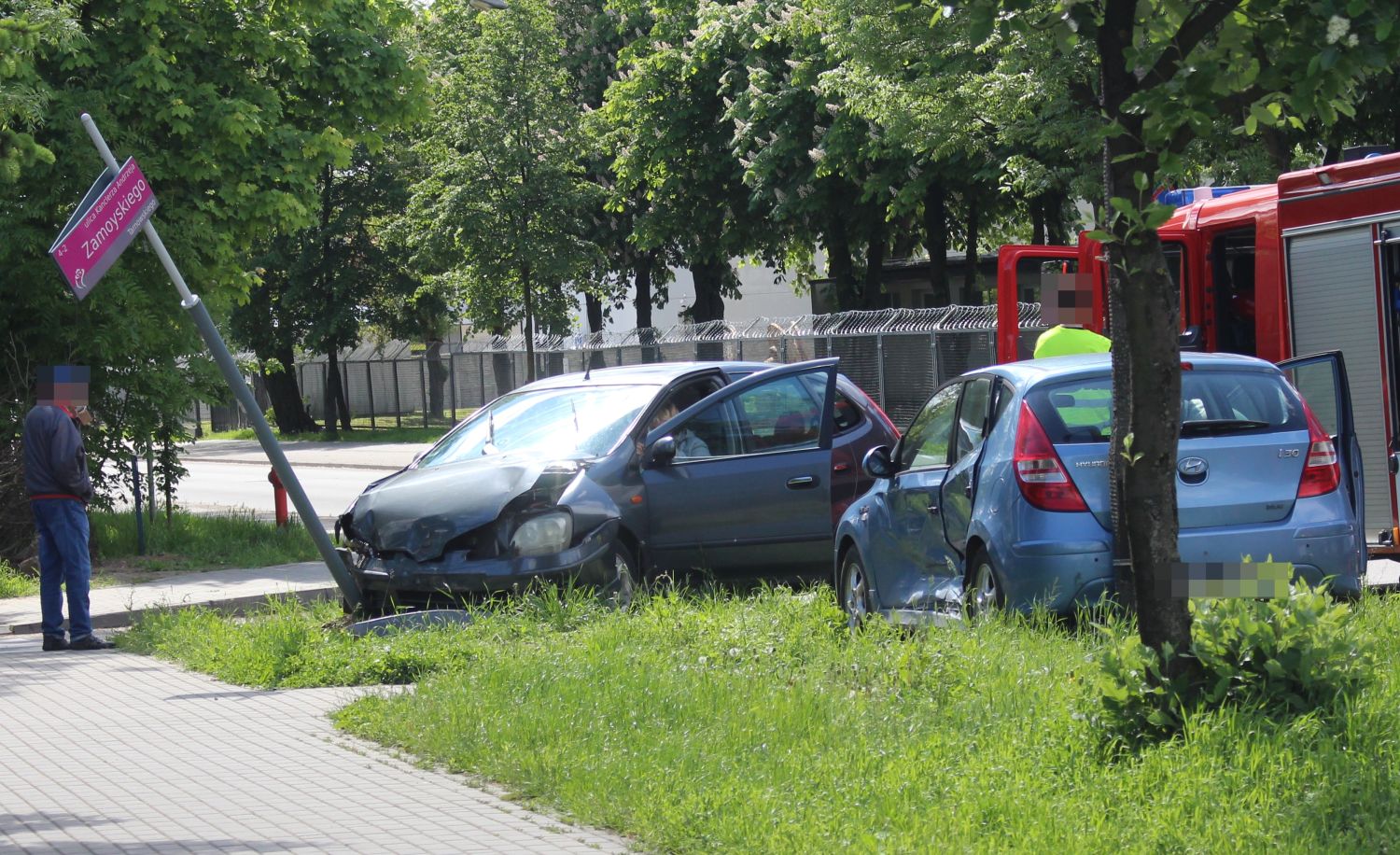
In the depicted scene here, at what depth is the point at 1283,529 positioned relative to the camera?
7.66 metres

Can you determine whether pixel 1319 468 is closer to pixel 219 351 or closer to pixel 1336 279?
pixel 1336 279

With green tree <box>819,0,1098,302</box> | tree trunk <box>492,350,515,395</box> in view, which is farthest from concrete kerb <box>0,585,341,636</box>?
tree trunk <box>492,350,515,395</box>

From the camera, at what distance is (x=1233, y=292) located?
13016mm

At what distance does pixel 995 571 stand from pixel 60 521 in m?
6.20

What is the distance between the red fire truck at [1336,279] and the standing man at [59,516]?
651cm

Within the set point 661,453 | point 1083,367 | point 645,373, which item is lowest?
point 661,453

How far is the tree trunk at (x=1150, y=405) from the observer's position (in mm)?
5691

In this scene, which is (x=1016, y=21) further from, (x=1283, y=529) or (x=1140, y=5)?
(x=1283, y=529)

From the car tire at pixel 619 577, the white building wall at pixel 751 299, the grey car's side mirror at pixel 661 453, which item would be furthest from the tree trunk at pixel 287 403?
the car tire at pixel 619 577

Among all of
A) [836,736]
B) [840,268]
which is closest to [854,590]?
[836,736]

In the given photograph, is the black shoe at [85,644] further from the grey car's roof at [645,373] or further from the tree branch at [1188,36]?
the tree branch at [1188,36]

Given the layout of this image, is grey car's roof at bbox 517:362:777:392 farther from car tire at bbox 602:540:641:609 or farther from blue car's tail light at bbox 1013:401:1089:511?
blue car's tail light at bbox 1013:401:1089:511

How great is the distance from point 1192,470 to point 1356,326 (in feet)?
12.5

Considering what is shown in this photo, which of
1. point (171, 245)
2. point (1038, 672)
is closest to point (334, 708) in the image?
point (1038, 672)
